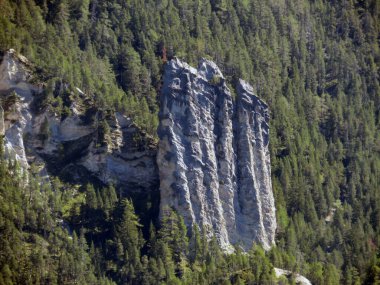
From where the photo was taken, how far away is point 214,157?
148625mm

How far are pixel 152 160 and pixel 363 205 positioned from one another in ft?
133

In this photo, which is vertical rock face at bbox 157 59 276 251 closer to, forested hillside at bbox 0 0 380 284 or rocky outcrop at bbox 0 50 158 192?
rocky outcrop at bbox 0 50 158 192

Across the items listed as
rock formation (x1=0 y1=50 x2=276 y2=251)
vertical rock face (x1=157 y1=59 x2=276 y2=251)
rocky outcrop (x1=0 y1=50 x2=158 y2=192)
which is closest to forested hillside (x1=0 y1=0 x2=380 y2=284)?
rocky outcrop (x1=0 y1=50 x2=158 y2=192)

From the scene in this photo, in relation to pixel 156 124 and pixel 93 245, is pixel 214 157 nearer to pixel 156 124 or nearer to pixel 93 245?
pixel 156 124

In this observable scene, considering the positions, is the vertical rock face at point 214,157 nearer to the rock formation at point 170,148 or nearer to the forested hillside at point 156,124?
the rock formation at point 170,148

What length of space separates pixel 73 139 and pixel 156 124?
12.1 m

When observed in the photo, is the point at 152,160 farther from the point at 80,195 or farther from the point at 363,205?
the point at 363,205

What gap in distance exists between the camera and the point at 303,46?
198 meters

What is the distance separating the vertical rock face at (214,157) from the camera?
143m

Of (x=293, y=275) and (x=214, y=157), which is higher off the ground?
(x=214, y=157)

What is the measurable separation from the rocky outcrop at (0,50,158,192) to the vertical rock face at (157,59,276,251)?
3.24 metres

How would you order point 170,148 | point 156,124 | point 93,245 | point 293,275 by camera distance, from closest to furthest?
point 93,245
point 293,275
point 170,148
point 156,124

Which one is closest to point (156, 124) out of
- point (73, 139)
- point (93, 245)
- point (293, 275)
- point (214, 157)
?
point (214, 157)

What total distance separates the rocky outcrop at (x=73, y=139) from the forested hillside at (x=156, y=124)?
1910 mm
